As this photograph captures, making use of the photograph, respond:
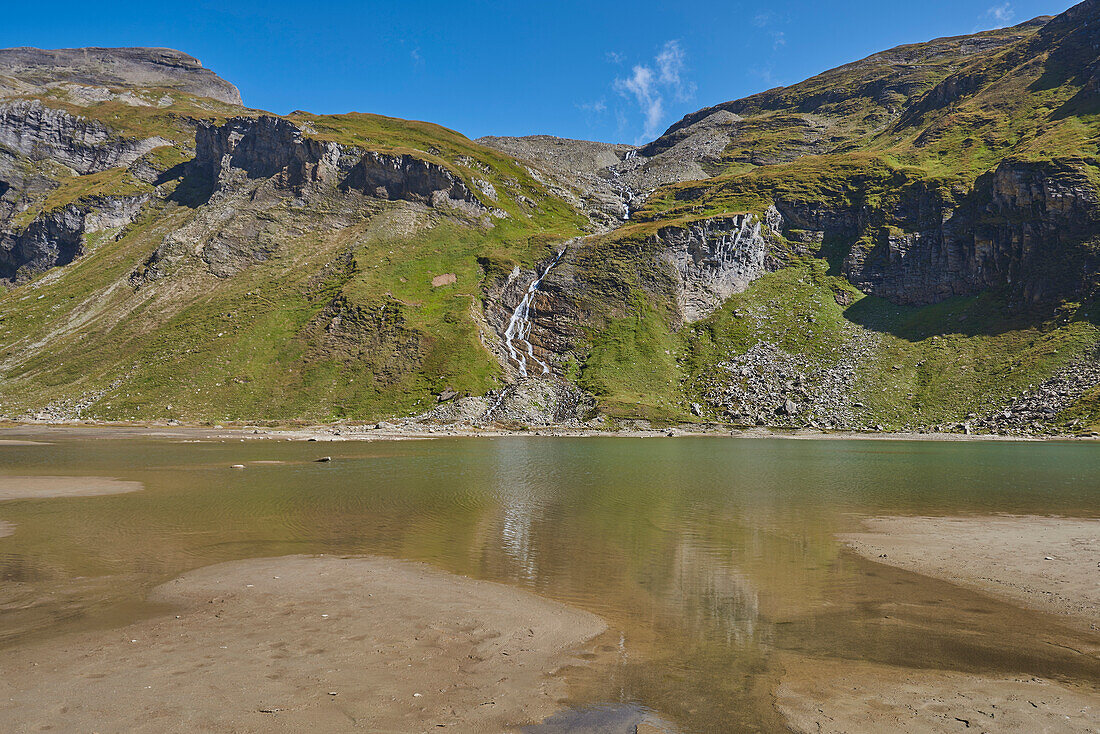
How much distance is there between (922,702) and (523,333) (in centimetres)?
10917

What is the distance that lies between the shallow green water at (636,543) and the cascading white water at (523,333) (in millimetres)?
56381

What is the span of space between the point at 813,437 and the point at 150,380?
11176 cm

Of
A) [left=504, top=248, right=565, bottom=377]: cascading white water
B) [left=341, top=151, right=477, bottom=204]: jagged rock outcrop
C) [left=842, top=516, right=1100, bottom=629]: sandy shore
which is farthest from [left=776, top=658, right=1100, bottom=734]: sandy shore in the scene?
[left=341, top=151, right=477, bottom=204]: jagged rock outcrop

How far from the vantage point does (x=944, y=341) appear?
10969cm

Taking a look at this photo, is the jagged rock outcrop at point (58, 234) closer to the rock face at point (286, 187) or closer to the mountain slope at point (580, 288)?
the mountain slope at point (580, 288)

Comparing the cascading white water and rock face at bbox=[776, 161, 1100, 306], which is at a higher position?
rock face at bbox=[776, 161, 1100, 306]

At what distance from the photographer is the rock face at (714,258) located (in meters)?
130

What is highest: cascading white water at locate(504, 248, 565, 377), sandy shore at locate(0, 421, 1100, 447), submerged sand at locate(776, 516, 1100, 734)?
cascading white water at locate(504, 248, 565, 377)

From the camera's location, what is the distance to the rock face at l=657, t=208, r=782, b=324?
12962 centimetres

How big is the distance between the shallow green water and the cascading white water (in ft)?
185

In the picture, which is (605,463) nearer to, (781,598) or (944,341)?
(781,598)

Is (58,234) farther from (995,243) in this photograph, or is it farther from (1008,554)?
(995,243)

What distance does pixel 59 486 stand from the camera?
35281 mm

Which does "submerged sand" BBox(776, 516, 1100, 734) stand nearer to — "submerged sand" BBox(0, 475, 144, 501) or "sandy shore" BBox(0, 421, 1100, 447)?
"submerged sand" BBox(0, 475, 144, 501)
